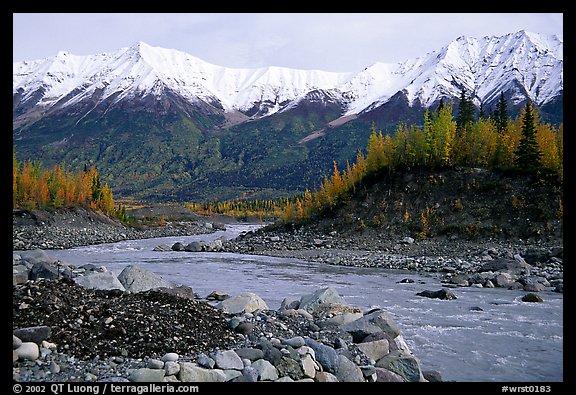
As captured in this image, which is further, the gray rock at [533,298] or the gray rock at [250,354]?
the gray rock at [533,298]

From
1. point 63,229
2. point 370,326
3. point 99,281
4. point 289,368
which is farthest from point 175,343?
point 63,229

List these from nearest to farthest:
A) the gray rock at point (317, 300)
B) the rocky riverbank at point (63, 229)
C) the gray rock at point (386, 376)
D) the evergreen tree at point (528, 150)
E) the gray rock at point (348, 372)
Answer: the gray rock at point (348, 372)
the gray rock at point (386, 376)
the gray rock at point (317, 300)
the evergreen tree at point (528, 150)
the rocky riverbank at point (63, 229)

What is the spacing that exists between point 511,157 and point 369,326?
54254 millimetres

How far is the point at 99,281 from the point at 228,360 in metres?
9.37

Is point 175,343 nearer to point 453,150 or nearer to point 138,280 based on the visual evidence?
point 138,280

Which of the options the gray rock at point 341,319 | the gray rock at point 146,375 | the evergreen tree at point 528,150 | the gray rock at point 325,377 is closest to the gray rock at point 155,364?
the gray rock at point 146,375

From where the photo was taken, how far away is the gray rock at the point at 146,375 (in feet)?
27.4

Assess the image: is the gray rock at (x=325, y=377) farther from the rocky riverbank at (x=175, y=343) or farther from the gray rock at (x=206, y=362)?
the gray rock at (x=206, y=362)

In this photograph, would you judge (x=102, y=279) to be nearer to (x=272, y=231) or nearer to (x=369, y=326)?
(x=369, y=326)

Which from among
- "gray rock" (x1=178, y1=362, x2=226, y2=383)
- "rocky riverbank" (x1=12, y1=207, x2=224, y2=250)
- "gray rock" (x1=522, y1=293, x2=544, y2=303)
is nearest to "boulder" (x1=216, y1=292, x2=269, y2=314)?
"gray rock" (x1=178, y1=362, x2=226, y2=383)

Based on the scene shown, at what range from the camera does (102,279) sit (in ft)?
56.7

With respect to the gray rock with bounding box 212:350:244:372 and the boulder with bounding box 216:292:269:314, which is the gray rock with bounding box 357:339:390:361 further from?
the boulder with bounding box 216:292:269:314

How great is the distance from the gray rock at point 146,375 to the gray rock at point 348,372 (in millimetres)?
3517
